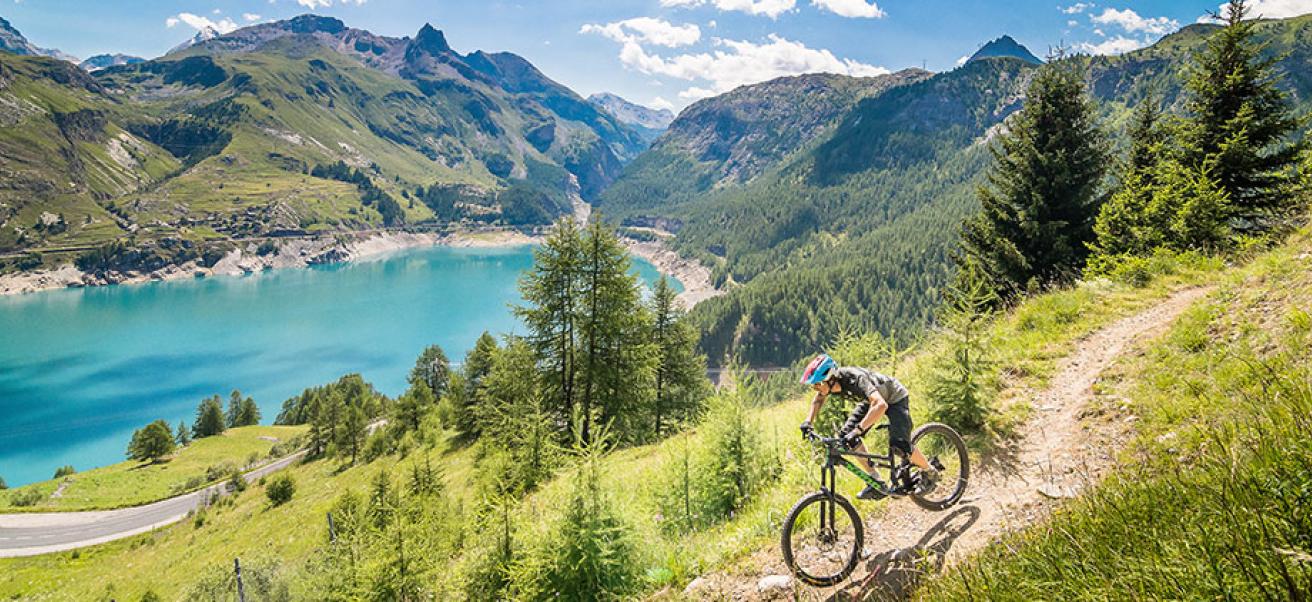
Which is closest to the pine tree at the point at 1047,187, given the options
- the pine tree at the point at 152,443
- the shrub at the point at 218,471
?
the shrub at the point at 218,471

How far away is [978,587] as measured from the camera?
3.20 meters

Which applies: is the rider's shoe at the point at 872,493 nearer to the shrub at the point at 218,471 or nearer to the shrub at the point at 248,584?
the shrub at the point at 248,584

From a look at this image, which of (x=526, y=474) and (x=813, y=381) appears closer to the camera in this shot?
(x=813, y=381)

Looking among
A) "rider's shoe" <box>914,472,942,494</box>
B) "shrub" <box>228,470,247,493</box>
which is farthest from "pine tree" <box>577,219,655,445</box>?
"shrub" <box>228,470,247,493</box>

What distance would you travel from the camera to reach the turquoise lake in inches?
3745

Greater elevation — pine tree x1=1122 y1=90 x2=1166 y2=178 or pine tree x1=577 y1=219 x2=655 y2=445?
pine tree x1=1122 y1=90 x2=1166 y2=178

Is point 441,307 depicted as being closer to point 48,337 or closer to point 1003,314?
point 48,337

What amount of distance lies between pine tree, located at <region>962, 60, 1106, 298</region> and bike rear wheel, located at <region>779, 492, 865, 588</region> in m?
15.5

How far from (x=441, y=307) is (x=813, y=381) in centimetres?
19392

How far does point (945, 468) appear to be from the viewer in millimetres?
7203

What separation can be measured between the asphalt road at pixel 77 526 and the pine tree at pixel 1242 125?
249ft

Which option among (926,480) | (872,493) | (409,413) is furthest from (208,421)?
(926,480)

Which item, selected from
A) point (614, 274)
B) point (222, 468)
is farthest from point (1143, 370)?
point (222, 468)

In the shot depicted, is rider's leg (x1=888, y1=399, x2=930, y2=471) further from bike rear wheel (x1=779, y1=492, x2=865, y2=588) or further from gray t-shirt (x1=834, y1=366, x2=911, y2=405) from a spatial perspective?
bike rear wheel (x1=779, y1=492, x2=865, y2=588)
